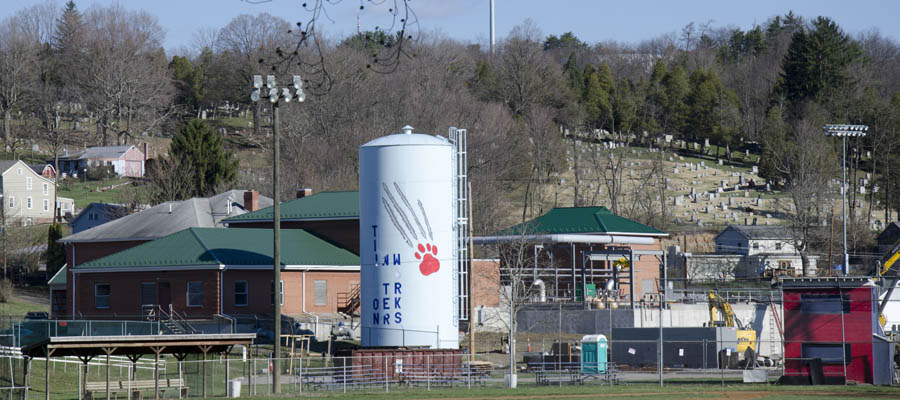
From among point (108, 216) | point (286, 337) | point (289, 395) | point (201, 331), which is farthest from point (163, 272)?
point (108, 216)

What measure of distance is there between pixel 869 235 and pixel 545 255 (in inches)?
1462

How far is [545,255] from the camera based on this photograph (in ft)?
231

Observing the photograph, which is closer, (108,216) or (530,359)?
(530,359)

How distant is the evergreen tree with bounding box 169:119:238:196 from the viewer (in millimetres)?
94250

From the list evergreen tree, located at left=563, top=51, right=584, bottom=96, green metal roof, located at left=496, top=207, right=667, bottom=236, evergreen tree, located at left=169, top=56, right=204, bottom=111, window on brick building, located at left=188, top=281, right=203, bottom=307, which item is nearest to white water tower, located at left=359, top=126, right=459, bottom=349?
window on brick building, located at left=188, top=281, right=203, bottom=307

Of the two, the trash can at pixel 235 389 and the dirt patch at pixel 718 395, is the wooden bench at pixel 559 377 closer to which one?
the dirt patch at pixel 718 395

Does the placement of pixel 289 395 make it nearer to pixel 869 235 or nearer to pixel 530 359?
pixel 530 359

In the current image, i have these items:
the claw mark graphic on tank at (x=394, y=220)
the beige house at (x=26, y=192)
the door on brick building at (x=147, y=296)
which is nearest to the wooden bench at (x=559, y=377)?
the claw mark graphic on tank at (x=394, y=220)

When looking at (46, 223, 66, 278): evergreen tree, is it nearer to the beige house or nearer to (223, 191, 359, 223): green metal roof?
(223, 191, 359, 223): green metal roof

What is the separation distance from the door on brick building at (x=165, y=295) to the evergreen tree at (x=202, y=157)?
38.7 m

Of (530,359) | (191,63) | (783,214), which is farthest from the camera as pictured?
(191,63)

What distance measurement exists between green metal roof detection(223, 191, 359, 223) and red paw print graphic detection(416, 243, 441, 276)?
17.2m

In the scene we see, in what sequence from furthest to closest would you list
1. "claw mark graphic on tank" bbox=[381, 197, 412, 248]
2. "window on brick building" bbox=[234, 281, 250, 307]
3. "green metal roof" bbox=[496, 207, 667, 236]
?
"green metal roof" bbox=[496, 207, 667, 236] < "window on brick building" bbox=[234, 281, 250, 307] < "claw mark graphic on tank" bbox=[381, 197, 412, 248]

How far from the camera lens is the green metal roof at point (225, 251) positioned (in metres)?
54.6
